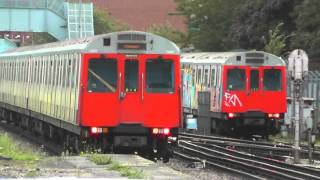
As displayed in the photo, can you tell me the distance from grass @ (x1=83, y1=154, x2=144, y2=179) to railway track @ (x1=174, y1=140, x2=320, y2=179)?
3.86 meters

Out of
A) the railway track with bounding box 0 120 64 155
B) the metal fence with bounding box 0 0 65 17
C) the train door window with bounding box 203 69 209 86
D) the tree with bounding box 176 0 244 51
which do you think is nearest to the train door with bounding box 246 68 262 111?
the train door window with bounding box 203 69 209 86

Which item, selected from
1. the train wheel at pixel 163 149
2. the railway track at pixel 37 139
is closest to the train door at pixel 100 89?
the train wheel at pixel 163 149

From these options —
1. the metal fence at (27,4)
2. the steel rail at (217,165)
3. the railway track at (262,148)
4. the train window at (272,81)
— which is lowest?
the steel rail at (217,165)

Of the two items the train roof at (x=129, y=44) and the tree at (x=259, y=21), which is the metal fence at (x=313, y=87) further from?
the tree at (x=259, y=21)

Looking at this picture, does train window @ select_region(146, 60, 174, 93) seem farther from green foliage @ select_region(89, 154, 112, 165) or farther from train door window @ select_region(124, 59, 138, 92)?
green foliage @ select_region(89, 154, 112, 165)

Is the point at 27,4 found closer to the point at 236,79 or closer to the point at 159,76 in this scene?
the point at 236,79

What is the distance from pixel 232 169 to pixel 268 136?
1040 cm

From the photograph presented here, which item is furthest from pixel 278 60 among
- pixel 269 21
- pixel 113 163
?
pixel 269 21

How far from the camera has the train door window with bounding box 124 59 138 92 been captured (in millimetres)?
17109

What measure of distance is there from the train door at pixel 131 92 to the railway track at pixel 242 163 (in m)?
2.53

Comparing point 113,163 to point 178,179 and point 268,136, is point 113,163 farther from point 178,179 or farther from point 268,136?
point 268,136

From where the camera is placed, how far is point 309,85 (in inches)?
1158

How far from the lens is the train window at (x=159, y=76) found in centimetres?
1711

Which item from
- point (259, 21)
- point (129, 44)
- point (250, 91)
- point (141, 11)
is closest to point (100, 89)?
point (129, 44)
